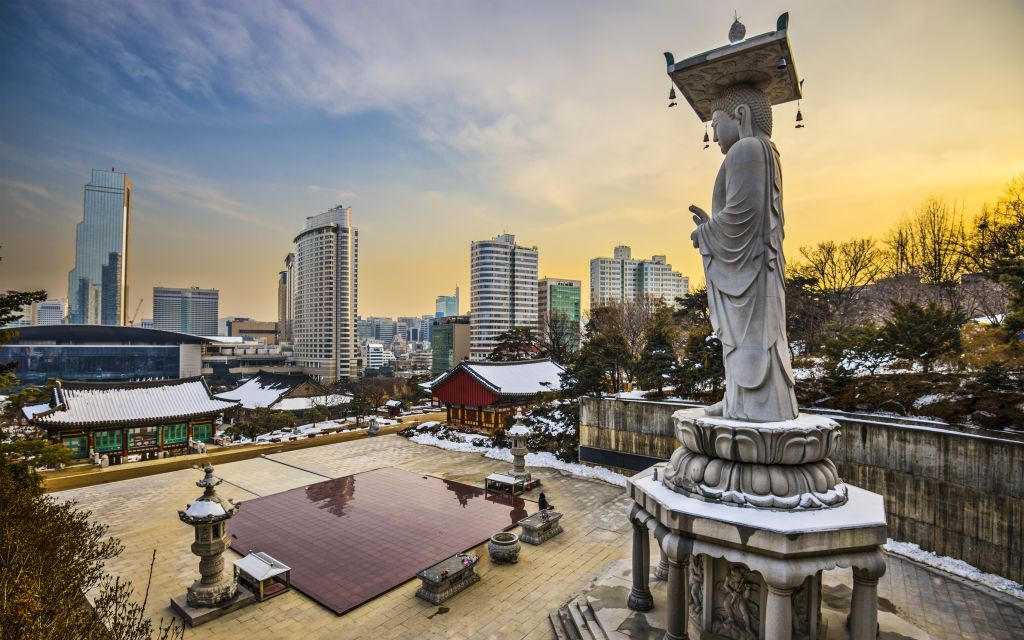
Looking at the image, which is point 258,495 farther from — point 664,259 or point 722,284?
point 664,259

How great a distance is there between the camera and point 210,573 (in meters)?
9.13

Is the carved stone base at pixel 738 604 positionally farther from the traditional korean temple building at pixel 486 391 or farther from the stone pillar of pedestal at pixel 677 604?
the traditional korean temple building at pixel 486 391

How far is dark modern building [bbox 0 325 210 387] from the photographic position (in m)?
49.1

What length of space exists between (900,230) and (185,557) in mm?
33940

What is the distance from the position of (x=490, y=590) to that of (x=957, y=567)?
367 inches

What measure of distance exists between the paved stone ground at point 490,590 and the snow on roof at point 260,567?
0.51 metres

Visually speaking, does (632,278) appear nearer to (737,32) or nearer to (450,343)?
(450,343)

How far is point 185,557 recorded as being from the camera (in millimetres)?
11273

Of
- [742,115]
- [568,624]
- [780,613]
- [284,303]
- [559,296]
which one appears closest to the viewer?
[780,613]

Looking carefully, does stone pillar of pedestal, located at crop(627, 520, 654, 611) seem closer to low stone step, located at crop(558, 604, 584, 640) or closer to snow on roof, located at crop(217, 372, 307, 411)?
low stone step, located at crop(558, 604, 584, 640)

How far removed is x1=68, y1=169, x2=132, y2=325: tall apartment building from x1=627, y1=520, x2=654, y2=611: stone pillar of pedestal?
160m

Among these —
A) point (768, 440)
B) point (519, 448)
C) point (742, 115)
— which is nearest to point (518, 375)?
point (519, 448)

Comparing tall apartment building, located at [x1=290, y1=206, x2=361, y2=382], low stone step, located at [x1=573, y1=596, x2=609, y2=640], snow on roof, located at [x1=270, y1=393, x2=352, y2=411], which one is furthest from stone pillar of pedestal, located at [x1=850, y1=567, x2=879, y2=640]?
tall apartment building, located at [x1=290, y1=206, x2=361, y2=382]

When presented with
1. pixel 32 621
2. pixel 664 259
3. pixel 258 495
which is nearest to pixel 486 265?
pixel 664 259
